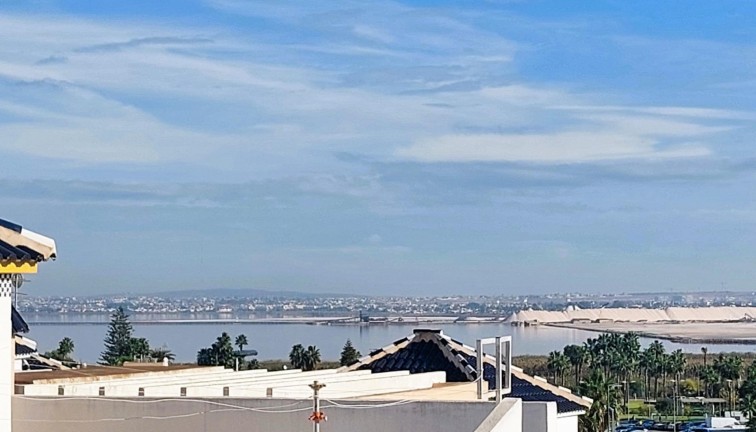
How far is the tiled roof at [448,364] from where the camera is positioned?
2173cm

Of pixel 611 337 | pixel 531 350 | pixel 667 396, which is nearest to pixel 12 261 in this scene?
pixel 667 396

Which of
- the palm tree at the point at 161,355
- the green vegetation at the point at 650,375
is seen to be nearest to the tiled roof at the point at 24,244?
the palm tree at the point at 161,355

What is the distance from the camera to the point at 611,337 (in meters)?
121

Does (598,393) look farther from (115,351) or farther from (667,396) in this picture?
(667,396)

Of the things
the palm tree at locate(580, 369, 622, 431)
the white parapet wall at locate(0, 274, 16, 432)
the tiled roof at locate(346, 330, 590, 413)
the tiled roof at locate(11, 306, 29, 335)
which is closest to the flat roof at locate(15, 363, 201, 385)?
the tiled roof at locate(11, 306, 29, 335)

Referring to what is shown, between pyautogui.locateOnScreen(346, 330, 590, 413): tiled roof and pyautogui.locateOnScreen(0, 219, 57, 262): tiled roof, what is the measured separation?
8.22 meters

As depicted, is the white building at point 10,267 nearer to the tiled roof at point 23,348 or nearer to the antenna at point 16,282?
the antenna at point 16,282

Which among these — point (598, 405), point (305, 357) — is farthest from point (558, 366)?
point (598, 405)

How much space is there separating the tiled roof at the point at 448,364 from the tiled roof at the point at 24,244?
822cm

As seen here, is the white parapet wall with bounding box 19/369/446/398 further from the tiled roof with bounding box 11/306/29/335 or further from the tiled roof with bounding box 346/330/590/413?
the tiled roof with bounding box 346/330/590/413

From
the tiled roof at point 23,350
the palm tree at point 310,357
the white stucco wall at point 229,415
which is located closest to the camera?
the white stucco wall at point 229,415

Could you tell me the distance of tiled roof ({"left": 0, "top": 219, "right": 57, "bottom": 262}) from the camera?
563 inches

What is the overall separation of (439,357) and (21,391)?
924cm

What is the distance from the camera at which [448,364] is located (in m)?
23.1
